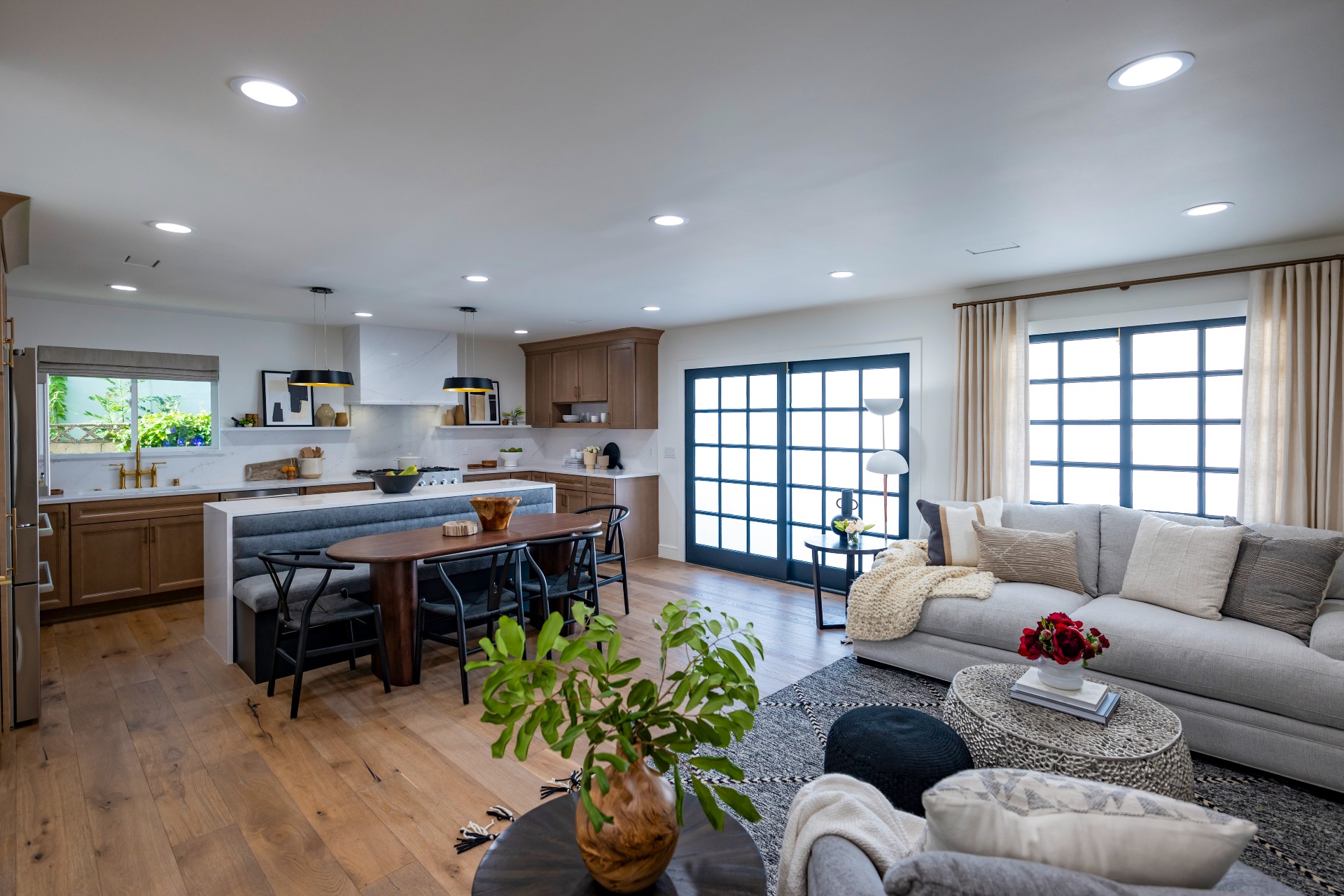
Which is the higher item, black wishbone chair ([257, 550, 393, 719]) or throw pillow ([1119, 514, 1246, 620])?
throw pillow ([1119, 514, 1246, 620])

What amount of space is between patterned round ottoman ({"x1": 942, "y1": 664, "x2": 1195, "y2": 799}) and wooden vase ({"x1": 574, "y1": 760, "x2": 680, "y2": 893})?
1.56 metres

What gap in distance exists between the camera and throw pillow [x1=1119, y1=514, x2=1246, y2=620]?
319cm

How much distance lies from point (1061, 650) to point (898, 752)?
79 centimetres

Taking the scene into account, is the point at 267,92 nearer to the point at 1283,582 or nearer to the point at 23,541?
the point at 23,541

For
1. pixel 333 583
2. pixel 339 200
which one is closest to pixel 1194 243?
pixel 339 200

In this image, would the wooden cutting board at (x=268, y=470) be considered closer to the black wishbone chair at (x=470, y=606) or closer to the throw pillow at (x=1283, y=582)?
the black wishbone chair at (x=470, y=606)

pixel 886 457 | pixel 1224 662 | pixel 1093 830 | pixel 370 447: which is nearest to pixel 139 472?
pixel 370 447

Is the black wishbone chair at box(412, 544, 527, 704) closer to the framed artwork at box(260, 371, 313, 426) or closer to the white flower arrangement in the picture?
the white flower arrangement

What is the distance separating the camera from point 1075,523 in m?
3.90

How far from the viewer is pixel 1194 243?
11.8 ft

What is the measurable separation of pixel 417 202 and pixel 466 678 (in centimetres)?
230

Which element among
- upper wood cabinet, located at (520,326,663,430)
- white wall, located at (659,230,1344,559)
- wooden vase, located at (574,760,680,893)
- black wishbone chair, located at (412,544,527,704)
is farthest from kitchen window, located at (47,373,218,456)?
wooden vase, located at (574,760,680,893)

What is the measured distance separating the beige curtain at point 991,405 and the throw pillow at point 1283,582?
1.35 m

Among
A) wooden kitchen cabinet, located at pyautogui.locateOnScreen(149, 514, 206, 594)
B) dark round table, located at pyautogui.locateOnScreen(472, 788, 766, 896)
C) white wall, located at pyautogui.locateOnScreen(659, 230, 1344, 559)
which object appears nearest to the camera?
dark round table, located at pyautogui.locateOnScreen(472, 788, 766, 896)
